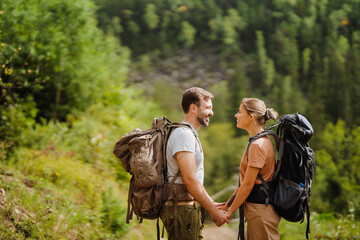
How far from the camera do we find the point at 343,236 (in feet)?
17.7

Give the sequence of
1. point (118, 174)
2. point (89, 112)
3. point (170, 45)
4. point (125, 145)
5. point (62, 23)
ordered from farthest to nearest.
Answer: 1. point (170, 45)
2. point (89, 112)
3. point (62, 23)
4. point (118, 174)
5. point (125, 145)

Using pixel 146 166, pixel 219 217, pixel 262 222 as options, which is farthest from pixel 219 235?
pixel 146 166

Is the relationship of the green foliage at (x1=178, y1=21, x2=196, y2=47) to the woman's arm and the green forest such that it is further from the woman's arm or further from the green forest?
the woman's arm

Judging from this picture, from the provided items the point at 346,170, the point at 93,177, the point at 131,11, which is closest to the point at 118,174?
the point at 93,177

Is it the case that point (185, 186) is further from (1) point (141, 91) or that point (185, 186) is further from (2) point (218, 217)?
(1) point (141, 91)

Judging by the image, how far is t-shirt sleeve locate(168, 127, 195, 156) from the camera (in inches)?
109

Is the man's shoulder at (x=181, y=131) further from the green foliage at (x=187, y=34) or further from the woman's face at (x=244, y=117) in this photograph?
the green foliage at (x=187, y=34)

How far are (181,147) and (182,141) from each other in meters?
0.05

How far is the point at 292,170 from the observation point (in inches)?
111

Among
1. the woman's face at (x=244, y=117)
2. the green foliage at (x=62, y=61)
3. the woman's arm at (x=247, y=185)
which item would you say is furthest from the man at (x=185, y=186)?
the green foliage at (x=62, y=61)

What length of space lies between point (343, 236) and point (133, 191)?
13.3 ft

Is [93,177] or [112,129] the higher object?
[93,177]

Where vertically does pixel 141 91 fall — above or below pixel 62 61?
below

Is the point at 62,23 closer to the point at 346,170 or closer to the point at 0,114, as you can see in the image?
the point at 0,114
